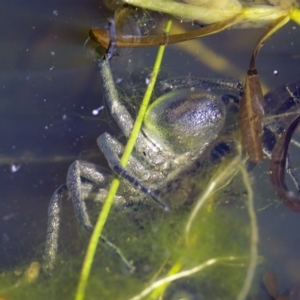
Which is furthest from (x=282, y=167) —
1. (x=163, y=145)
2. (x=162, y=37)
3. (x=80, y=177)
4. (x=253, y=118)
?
(x=80, y=177)

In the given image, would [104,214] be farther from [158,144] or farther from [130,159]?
[158,144]

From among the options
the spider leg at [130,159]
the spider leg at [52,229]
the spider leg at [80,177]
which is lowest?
the spider leg at [52,229]

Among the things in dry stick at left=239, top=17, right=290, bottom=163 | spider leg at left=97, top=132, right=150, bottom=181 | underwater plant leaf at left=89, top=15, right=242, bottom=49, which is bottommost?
spider leg at left=97, top=132, right=150, bottom=181

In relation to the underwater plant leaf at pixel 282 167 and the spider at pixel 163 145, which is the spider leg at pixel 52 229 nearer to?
the spider at pixel 163 145

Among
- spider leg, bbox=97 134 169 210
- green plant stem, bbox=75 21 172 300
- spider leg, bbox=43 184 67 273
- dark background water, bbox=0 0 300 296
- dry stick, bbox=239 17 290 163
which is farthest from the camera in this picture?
dark background water, bbox=0 0 300 296

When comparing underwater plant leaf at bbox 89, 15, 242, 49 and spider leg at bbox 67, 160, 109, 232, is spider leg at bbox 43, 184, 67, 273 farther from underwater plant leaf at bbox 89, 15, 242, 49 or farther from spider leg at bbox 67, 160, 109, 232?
underwater plant leaf at bbox 89, 15, 242, 49

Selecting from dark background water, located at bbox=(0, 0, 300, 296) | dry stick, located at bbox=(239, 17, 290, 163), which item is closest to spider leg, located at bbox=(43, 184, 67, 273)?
dark background water, located at bbox=(0, 0, 300, 296)

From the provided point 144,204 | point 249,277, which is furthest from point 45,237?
point 249,277

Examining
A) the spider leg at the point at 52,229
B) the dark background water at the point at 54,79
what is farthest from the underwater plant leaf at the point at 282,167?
the spider leg at the point at 52,229
